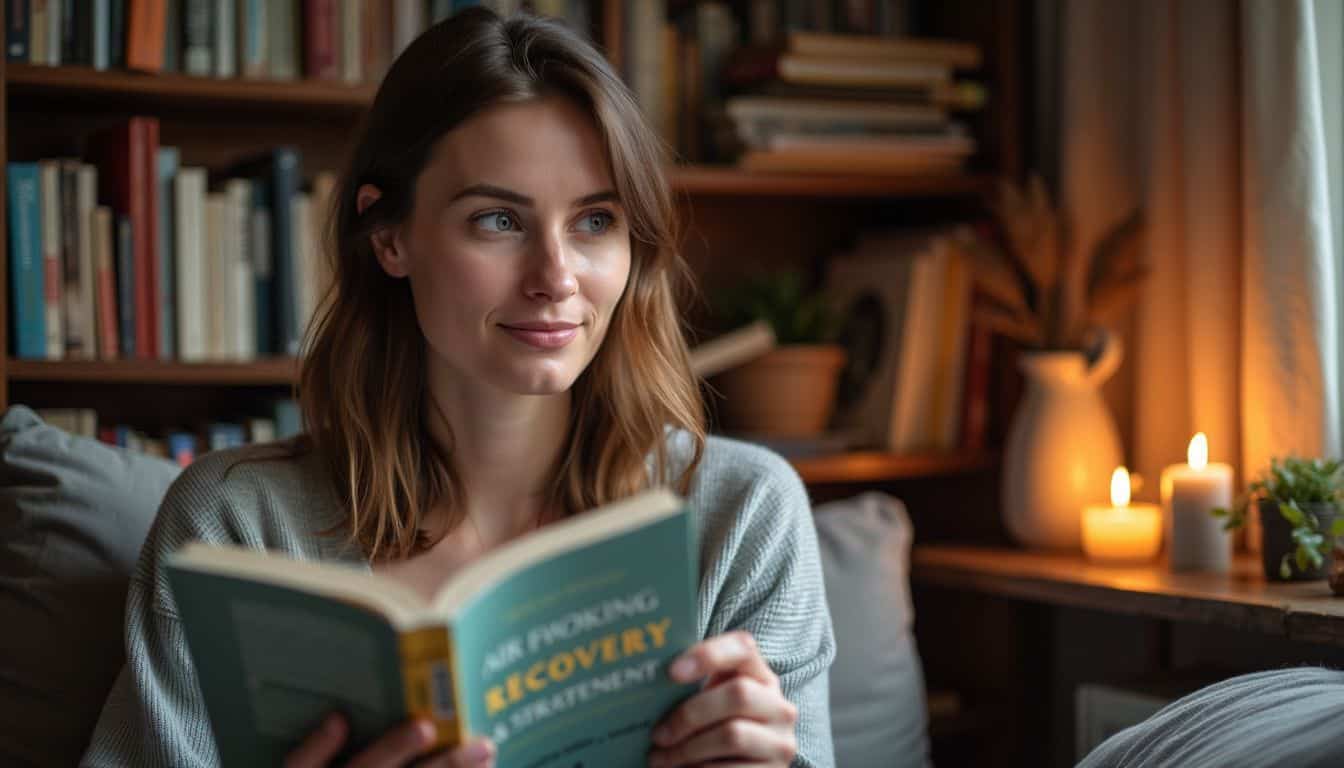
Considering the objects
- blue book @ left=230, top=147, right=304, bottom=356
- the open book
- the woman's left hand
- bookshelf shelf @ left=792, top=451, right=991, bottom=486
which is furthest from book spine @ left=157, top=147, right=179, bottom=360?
the woman's left hand

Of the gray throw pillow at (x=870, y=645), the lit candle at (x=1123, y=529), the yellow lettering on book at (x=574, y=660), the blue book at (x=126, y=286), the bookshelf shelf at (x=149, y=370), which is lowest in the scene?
the gray throw pillow at (x=870, y=645)

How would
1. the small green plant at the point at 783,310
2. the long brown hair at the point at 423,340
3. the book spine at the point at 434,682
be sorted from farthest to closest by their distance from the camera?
1. the small green plant at the point at 783,310
2. the long brown hair at the point at 423,340
3. the book spine at the point at 434,682

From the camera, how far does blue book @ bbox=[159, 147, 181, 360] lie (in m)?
1.74

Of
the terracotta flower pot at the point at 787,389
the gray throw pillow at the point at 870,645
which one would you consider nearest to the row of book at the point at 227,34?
the terracotta flower pot at the point at 787,389

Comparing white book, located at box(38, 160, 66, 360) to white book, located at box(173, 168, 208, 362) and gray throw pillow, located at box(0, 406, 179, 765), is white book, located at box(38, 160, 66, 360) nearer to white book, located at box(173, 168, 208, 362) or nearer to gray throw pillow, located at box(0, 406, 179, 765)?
white book, located at box(173, 168, 208, 362)

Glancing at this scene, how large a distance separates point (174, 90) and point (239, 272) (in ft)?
0.78

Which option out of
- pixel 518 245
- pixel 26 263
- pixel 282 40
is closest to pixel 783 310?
pixel 282 40

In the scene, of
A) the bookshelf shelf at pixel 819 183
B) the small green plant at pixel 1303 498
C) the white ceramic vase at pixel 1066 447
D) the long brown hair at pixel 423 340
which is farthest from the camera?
the bookshelf shelf at pixel 819 183

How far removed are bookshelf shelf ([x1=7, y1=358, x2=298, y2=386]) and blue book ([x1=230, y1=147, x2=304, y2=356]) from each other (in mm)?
36

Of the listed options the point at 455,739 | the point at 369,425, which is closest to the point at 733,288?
the point at 369,425

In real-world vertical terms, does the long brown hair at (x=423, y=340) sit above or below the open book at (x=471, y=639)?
above

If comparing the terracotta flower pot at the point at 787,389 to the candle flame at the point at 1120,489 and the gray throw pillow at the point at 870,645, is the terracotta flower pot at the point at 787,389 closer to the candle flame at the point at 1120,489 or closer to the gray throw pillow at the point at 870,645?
the gray throw pillow at the point at 870,645

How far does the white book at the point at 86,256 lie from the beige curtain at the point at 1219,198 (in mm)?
1333

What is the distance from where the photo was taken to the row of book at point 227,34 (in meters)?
1.68
